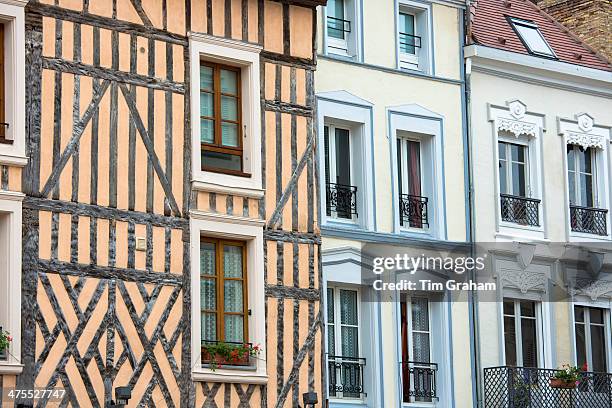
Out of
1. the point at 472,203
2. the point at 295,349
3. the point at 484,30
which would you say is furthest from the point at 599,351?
the point at 295,349

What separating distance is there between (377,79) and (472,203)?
7.76 feet

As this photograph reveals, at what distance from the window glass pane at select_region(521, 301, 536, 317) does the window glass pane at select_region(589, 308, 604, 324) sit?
1217 mm

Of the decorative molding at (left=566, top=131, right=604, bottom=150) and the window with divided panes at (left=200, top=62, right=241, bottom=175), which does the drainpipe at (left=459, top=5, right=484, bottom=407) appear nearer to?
the decorative molding at (left=566, top=131, right=604, bottom=150)

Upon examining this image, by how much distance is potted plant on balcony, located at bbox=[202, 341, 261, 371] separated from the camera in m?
20.6

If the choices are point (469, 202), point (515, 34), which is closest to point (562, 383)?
point (469, 202)

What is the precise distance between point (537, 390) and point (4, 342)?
9.42m

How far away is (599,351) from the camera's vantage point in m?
27.0

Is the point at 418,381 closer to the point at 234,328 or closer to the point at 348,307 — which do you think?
the point at 348,307

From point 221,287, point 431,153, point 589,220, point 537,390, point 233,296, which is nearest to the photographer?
point 221,287

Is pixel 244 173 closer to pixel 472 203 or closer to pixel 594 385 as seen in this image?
pixel 472 203

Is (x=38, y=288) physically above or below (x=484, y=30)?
below

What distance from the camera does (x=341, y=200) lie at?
78.4ft

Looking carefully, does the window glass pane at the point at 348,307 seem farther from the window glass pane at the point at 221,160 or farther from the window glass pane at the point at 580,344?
the window glass pane at the point at 580,344

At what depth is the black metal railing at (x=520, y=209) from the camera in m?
26.0
